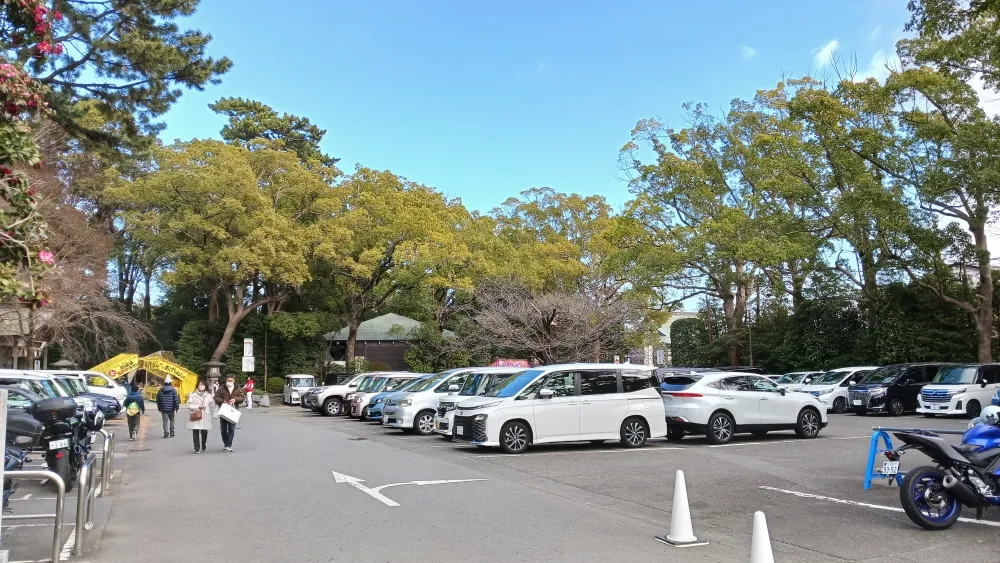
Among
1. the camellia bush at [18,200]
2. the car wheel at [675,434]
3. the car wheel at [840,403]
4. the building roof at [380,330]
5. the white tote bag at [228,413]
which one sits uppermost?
the building roof at [380,330]

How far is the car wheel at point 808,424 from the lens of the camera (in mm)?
17250

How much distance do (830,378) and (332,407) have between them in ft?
63.9

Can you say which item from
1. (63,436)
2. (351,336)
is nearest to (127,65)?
(63,436)

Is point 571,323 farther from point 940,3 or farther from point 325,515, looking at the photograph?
point 325,515

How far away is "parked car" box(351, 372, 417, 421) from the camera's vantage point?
25.9m

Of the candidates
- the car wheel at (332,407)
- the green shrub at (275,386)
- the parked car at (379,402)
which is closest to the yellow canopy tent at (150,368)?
the green shrub at (275,386)

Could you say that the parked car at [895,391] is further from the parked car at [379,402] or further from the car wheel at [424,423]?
the car wheel at [424,423]

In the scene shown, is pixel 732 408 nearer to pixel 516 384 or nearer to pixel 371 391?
pixel 516 384

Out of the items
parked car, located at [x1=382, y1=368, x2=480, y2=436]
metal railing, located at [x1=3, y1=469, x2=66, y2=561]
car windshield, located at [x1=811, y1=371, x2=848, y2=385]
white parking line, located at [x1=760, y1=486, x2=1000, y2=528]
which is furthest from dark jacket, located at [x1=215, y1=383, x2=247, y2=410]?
car windshield, located at [x1=811, y1=371, x2=848, y2=385]

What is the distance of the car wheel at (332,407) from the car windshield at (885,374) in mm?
19610

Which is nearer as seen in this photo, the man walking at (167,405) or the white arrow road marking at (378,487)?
the white arrow road marking at (378,487)

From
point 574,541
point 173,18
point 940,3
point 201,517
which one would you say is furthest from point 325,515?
point 940,3

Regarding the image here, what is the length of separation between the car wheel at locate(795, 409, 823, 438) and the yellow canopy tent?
2858 centimetres

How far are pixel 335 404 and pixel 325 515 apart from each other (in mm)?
21655
